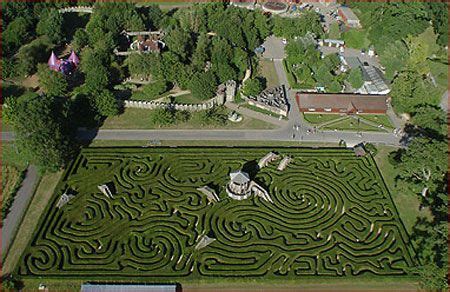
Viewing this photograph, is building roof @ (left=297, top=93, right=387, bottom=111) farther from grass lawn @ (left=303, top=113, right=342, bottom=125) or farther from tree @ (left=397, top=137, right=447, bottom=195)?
tree @ (left=397, top=137, right=447, bottom=195)

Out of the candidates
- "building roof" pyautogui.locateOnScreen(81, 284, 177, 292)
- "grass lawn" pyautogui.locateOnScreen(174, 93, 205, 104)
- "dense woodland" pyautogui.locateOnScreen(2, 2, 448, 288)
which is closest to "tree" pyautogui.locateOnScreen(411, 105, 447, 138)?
"dense woodland" pyautogui.locateOnScreen(2, 2, 448, 288)

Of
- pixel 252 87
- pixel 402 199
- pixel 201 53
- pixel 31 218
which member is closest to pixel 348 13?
pixel 201 53

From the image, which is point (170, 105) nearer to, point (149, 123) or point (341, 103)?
point (149, 123)

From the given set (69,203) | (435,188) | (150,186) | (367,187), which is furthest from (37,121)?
(435,188)

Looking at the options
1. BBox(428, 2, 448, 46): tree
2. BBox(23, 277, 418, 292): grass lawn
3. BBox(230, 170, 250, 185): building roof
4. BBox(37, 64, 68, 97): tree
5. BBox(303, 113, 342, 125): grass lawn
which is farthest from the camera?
BBox(428, 2, 448, 46): tree

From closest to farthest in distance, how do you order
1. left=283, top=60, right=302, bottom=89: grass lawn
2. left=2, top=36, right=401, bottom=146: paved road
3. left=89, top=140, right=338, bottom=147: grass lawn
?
1. left=89, top=140, right=338, bottom=147: grass lawn
2. left=2, top=36, right=401, bottom=146: paved road
3. left=283, top=60, right=302, bottom=89: grass lawn

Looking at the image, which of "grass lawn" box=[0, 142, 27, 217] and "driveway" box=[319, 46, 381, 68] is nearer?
"grass lawn" box=[0, 142, 27, 217]

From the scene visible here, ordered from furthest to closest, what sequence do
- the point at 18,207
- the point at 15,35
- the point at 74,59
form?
the point at 15,35 → the point at 74,59 → the point at 18,207
